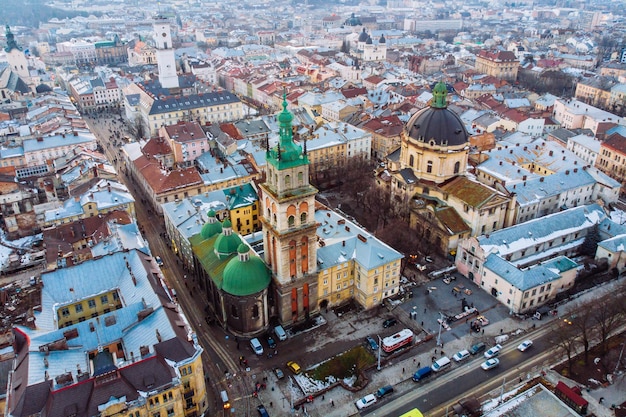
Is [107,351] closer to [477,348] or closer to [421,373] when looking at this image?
[421,373]

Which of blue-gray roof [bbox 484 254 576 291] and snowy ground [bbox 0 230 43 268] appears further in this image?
snowy ground [bbox 0 230 43 268]

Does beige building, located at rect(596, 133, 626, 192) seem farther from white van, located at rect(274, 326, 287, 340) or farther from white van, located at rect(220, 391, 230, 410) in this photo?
white van, located at rect(220, 391, 230, 410)

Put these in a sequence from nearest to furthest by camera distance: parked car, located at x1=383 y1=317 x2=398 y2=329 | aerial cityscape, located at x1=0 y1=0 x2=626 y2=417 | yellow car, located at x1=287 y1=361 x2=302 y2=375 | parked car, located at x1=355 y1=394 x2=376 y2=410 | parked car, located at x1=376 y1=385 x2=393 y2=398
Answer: aerial cityscape, located at x1=0 y1=0 x2=626 y2=417 → parked car, located at x1=355 y1=394 x2=376 y2=410 → parked car, located at x1=376 y1=385 x2=393 y2=398 → yellow car, located at x1=287 y1=361 x2=302 y2=375 → parked car, located at x1=383 y1=317 x2=398 y2=329

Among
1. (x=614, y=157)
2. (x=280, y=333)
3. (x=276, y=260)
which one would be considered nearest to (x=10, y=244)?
(x=276, y=260)

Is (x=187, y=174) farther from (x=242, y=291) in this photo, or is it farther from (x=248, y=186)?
(x=242, y=291)

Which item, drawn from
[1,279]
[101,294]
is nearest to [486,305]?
[101,294]

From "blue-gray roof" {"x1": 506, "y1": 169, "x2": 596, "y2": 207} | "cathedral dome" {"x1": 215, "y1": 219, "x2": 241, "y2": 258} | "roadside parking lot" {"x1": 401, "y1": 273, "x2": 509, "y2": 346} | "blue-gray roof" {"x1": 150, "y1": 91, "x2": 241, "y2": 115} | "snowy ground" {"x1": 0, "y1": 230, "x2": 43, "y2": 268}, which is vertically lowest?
"roadside parking lot" {"x1": 401, "y1": 273, "x2": 509, "y2": 346}

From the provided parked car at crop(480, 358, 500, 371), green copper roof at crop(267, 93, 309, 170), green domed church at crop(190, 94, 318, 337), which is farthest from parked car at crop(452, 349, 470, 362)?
green copper roof at crop(267, 93, 309, 170)

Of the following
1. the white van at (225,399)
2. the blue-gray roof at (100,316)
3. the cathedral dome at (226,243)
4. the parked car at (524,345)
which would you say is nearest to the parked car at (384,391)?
the white van at (225,399)
